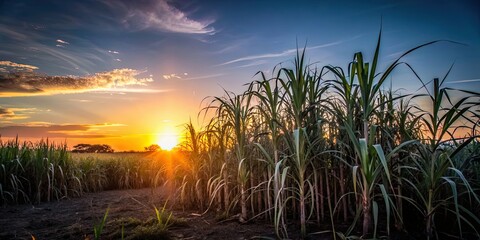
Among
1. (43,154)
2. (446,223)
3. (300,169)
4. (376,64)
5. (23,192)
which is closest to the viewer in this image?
(376,64)

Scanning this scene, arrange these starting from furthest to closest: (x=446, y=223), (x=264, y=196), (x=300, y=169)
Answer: (x=264, y=196)
(x=446, y=223)
(x=300, y=169)

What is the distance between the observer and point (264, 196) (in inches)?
153

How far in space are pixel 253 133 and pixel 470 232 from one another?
2553 mm

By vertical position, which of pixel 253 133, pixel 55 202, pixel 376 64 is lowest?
pixel 55 202

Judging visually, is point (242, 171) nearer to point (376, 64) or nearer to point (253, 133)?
point (253, 133)

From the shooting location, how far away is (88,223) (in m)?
4.16

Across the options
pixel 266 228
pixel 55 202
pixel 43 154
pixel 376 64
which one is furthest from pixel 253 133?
pixel 43 154

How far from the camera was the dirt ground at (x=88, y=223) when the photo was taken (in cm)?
332

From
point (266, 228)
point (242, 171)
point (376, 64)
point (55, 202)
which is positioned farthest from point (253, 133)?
point (55, 202)

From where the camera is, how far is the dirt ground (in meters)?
3.32

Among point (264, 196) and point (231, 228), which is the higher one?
point (264, 196)

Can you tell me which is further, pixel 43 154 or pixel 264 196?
pixel 43 154

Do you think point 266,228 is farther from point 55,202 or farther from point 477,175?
point 55,202

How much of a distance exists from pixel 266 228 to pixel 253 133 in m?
1.26
